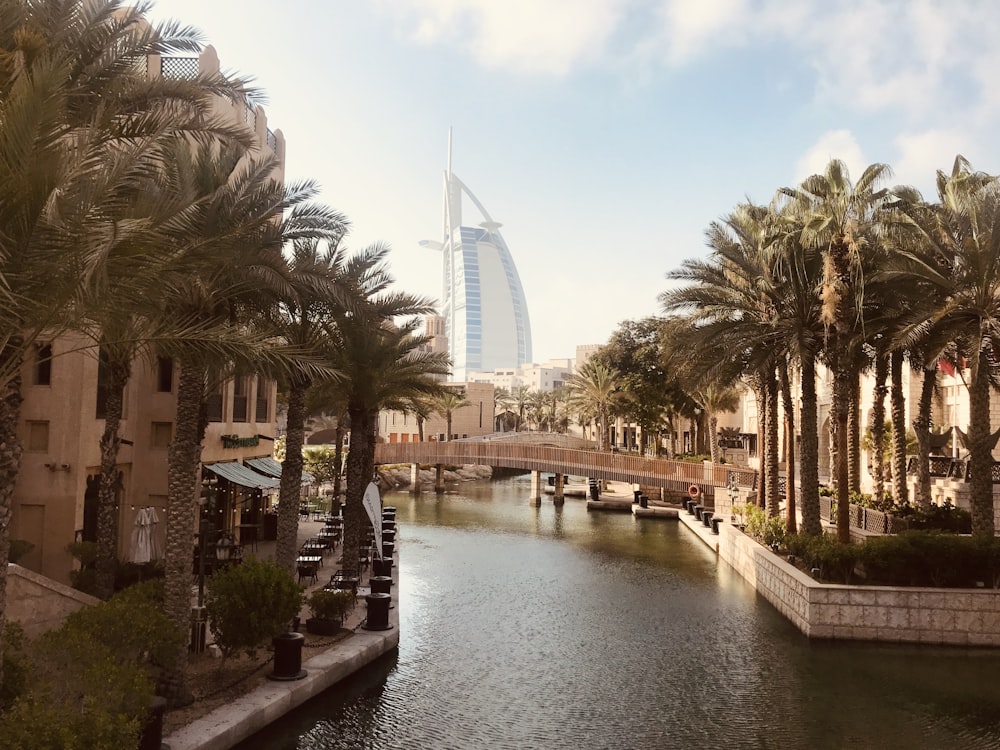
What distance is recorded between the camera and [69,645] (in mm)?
9016

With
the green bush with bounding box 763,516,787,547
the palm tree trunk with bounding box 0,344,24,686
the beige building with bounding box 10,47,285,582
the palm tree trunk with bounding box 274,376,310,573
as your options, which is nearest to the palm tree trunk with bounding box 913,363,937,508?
the green bush with bounding box 763,516,787,547

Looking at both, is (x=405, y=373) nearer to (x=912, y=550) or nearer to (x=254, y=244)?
(x=254, y=244)

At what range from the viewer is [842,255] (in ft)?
65.9

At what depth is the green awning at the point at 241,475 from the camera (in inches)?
927

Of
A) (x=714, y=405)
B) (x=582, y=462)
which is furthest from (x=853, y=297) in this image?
(x=714, y=405)

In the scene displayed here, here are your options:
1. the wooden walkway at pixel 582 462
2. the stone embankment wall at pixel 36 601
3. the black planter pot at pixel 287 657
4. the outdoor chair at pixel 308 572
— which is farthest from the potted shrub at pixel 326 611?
the wooden walkway at pixel 582 462

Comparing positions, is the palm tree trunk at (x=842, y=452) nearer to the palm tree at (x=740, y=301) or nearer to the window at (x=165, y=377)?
the palm tree at (x=740, y=301)

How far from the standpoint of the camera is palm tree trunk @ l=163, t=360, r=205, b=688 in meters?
11.9

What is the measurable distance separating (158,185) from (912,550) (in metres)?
15.1

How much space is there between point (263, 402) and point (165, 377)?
8399mm

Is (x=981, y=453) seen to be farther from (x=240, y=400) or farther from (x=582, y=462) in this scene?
(x=582, y=462)

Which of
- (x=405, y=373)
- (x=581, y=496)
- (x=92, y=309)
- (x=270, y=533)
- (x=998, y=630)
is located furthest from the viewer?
(x=581, y=496)

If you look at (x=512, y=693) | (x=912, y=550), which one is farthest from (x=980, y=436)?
(x=512, y=693)

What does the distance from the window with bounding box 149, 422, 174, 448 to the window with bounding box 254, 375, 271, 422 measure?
24.6ft
